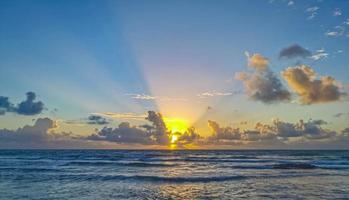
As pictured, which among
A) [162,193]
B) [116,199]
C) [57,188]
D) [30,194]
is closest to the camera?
[116,199]

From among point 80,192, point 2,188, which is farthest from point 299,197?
point 2,188

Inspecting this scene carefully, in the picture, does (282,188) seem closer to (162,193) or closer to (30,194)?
(162,193)

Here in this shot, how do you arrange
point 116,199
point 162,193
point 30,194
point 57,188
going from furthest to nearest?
point 57,188
point 162,193
point 30,194
point 116,199

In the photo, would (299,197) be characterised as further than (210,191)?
No

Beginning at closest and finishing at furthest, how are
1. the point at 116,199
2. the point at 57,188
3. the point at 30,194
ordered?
the point at 116,199 → the point at 30,194 → the point at 57,188

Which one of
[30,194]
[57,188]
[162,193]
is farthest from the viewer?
[57,188]

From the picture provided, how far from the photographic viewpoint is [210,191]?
28.6 meters

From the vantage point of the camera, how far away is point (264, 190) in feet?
93.7

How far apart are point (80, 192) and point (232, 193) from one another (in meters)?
10.8

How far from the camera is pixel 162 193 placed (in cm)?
2806

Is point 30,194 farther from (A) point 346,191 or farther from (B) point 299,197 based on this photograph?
(A) point 346,191

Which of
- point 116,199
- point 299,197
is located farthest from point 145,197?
point 299,197

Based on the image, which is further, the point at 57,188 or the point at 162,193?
the point at 57,188

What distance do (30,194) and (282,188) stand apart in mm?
18443
